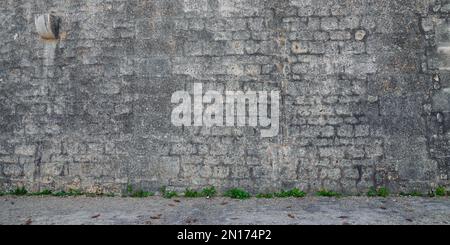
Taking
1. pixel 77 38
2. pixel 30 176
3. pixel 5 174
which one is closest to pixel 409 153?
pixel 77 38

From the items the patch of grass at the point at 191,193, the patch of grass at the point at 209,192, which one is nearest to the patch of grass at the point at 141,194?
the patch of grass at the point at 191,193

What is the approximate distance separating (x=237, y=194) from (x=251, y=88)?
1488mm

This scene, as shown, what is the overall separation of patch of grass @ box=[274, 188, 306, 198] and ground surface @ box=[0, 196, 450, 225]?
0.16m

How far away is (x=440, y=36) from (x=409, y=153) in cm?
167

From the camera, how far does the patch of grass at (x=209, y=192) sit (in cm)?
543

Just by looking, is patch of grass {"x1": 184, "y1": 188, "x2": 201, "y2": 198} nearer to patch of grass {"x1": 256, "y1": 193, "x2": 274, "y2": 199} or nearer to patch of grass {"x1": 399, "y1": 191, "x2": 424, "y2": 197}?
patch of grass {"x1": 256, "y1": 193, "x2": 274, "y2": 199}

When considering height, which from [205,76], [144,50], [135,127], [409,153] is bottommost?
[409,153]

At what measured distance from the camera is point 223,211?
4656 millimetres

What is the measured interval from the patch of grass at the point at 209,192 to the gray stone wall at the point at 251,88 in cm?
10

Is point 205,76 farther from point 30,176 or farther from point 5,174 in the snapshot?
point 5,174

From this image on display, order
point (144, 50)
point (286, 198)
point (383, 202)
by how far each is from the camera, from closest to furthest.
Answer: point (383, 202) → point (286, 198) → point (144, 50)

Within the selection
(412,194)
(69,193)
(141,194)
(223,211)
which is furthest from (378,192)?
(69,193)

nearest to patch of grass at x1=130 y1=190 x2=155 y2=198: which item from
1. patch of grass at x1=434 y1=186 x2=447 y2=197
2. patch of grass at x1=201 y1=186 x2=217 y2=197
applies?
patch of grass at x1=201 y1=186 x2=217 y2=197

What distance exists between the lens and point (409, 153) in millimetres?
5328
